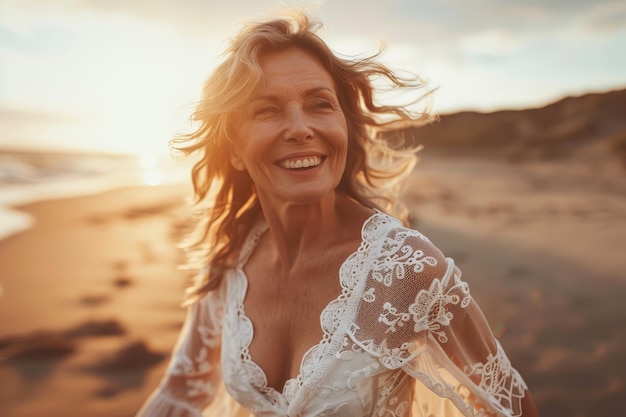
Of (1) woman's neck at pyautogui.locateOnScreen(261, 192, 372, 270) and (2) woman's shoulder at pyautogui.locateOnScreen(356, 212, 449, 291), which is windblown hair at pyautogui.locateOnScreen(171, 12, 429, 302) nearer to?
(1) woman's neck at pyautogui.locateOnScreen(261, 192, 372, 270)

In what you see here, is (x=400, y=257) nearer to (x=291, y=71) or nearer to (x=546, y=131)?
(x=291, y=71)

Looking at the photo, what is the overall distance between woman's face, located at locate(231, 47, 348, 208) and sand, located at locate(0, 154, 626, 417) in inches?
101

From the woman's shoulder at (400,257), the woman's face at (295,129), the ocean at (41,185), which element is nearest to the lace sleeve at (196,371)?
the woman's face at (295,129)

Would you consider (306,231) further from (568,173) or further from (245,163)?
(568,173)

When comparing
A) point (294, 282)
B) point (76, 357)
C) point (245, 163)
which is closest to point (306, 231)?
point (294, 282)

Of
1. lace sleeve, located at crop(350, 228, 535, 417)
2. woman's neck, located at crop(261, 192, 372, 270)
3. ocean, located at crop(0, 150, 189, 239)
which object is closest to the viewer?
lace sleeve, located at crop(350, 228, 535, 417)

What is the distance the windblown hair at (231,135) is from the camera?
7.06ft

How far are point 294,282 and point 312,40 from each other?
3.30 feet

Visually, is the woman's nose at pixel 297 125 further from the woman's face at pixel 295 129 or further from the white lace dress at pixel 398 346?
the white lace dress at pixel 398 346

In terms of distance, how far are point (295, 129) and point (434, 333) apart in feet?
2.97

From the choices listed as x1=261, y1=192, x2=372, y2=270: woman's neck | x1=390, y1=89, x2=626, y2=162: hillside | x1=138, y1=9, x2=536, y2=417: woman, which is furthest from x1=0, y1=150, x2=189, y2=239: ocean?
x1=390, y1=89, x2=626, y2=162: hillside

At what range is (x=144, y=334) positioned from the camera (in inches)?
192

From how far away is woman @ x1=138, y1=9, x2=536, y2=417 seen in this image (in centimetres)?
188

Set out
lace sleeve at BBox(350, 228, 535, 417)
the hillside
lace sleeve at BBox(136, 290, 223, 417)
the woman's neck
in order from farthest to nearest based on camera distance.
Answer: the hillside → lace sleeve at BBox(136, 290, 223, 417) → the woman's neck → lace sleeve at BBox(350, 228, 535, 417)
